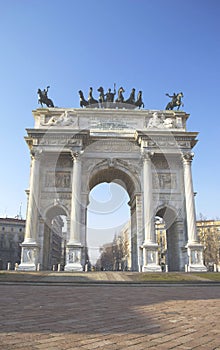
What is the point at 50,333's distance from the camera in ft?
14.5

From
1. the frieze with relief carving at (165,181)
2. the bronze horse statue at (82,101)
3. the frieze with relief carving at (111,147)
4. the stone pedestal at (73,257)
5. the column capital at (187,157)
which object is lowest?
the stone pedestal at (73,257)

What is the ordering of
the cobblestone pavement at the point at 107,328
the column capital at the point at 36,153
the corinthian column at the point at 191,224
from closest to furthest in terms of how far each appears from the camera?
1. the cobblestone pavement at the point at 107,328
2. the corinthian column at the point at 191,224
3. the column capital at the point at 36,153

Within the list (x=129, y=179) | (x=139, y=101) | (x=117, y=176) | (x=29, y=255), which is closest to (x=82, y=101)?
(x=139, y=101)

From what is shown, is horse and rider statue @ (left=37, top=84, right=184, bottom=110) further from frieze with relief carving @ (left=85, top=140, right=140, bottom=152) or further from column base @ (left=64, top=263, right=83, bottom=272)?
column base @ (left=64, top=263, right=83, bottom=272)

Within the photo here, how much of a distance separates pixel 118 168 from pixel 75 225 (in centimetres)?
733

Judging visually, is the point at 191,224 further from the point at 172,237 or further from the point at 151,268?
the point at 151,268

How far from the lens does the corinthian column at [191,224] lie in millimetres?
26741

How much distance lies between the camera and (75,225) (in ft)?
90.3

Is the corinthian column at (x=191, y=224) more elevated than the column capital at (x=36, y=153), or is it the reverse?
the column capital at (x=36, y=153)

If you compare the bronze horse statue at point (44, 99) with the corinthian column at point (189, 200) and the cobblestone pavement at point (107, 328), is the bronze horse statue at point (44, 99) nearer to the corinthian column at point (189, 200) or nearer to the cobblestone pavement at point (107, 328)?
the corinthian column at point (189, 200)

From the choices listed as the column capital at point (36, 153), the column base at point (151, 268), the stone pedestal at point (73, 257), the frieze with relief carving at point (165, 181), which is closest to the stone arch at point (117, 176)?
the frieze with relief carving at point (165, 181)

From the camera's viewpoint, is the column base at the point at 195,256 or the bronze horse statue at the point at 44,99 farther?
the bronze horse statue at the point at 44,99

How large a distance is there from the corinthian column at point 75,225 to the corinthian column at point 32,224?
293 centimetres

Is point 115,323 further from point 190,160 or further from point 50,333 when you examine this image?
point 190,160
